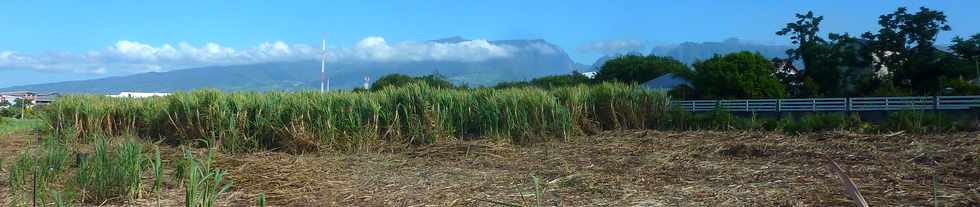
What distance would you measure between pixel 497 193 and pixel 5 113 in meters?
28.3

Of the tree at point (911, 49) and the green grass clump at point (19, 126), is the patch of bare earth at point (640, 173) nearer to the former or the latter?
the green grass clump at point (19, 126)

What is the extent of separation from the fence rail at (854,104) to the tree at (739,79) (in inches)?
198

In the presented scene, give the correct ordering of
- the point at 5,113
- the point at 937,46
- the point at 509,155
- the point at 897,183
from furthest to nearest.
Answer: the point at 5,113 < the point at 937,46 < the point at 509,155 < the point at 897,183

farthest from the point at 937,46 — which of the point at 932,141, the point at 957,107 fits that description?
the point at 932,141

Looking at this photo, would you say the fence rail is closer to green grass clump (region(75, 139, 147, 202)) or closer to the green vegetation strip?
the green vegetation strip

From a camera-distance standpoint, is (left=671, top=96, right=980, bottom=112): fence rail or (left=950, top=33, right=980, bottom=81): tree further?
(left=950, top=33, right=980, bottom=81): tree

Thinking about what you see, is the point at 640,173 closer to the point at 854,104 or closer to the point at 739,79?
the point at 854,104

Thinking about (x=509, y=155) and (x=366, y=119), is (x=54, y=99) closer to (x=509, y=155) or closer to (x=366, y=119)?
(x=366, y=119)

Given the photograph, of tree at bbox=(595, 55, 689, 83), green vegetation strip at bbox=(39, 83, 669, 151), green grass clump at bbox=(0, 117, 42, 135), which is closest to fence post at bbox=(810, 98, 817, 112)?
green vegetation strip at bbox=(39, 83, 669, 151)

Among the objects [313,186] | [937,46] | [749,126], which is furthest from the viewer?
[937,46]

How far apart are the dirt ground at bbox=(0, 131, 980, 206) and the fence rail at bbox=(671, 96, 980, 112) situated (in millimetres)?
5495

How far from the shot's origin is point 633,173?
513 centimetres

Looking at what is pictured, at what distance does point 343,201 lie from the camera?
13.9ft

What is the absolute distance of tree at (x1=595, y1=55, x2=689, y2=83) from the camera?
161ft
